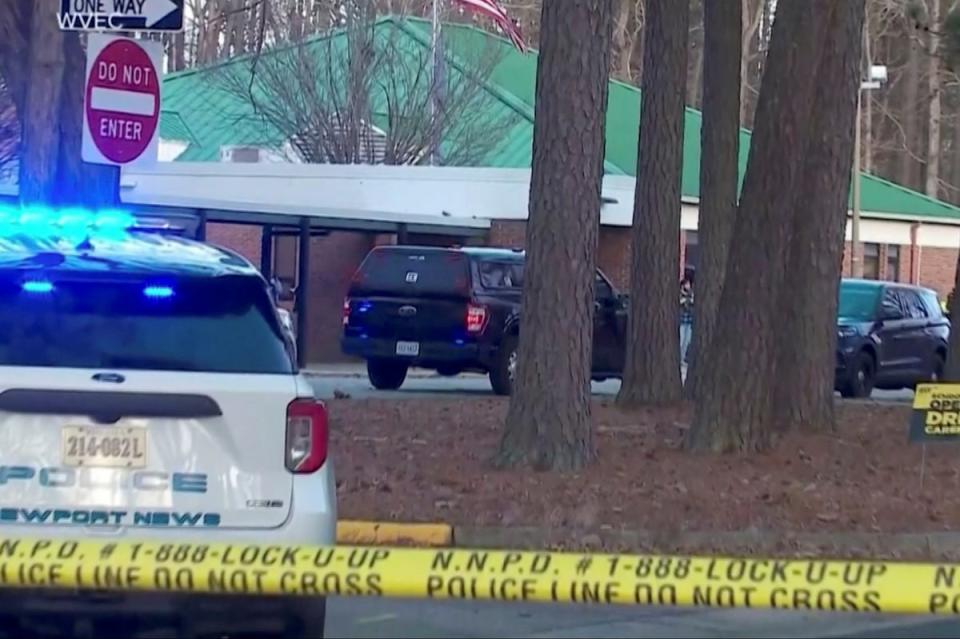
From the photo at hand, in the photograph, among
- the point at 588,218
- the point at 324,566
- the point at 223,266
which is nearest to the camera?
the point at 324,566

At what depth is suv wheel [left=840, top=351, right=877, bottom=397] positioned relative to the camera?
25312mm

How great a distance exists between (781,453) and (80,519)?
9.30 metres

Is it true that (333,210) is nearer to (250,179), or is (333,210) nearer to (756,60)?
(250,179)

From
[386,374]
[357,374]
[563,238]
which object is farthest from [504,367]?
[563,238]

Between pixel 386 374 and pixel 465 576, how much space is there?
16.6m

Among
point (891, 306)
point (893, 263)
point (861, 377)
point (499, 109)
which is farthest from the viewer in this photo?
point (893, 263)

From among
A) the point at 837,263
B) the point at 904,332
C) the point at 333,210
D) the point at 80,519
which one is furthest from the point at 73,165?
the point at 333,210

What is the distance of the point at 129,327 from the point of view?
22.2 feet

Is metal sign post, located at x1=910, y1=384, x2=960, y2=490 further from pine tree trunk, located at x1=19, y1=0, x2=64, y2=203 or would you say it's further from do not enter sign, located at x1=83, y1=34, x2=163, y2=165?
pine tree trunk, located at x1=19, y1=0, x2=64, y2=203

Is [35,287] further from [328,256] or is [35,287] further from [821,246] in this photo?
[328,256]

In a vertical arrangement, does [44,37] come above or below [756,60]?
below

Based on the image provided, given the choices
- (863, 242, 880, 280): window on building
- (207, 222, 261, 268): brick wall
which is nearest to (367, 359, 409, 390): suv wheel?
(207, 222, 261, 268): brick wall

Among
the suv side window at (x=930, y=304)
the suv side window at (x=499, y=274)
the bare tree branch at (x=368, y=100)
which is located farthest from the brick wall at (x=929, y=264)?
the suv side window at (x=499, y=274)

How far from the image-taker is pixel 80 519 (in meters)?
6.57
